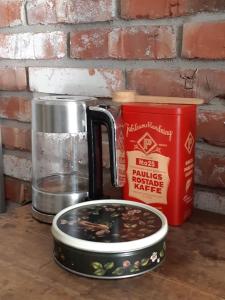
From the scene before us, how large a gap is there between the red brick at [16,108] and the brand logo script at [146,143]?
0.43 meters

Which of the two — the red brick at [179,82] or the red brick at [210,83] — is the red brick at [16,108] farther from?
the red brick at [210,83]

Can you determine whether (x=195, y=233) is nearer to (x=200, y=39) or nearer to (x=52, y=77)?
(x=200, y=39)

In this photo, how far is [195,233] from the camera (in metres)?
0.58

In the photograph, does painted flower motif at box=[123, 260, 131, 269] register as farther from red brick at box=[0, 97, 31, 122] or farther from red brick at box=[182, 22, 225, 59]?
red brick at box=[0, 97, 31, 122]

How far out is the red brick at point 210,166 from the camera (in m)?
0.69

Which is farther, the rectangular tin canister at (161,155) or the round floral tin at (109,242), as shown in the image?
the rectangular tin canister at (161,155)

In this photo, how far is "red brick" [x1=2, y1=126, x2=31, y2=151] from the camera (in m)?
0.96

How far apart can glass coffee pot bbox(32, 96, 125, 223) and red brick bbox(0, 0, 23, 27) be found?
1.15 feet

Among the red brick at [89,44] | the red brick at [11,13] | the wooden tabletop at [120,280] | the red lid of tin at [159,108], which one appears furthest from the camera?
the red brick at [11,13]

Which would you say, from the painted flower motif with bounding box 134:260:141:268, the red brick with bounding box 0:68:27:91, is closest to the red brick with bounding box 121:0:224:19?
the red brick with bounding box 0:68:27:91

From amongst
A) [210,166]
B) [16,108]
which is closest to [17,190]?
[16,108]

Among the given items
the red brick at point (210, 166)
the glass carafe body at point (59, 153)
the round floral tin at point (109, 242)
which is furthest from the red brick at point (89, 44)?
the round floral tin at point (109, 242)

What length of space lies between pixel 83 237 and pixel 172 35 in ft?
1.34

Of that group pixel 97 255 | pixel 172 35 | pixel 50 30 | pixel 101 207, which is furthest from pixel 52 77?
pixel 97 255
